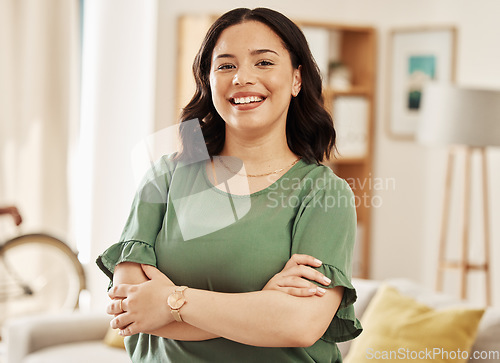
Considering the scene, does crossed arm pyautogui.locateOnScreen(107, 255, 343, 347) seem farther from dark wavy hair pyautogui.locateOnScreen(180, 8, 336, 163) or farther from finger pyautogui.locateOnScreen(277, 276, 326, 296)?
dark wavy hair pyautogui.locateOnScreen(180, 8, 336, 163)

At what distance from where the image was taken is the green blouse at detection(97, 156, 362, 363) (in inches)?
41.4

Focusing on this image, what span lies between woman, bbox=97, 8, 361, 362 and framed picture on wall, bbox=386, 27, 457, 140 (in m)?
2.70

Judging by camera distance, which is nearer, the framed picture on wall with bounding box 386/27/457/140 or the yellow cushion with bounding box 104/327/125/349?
the yellow cushion with bounding box 104/327/125/349

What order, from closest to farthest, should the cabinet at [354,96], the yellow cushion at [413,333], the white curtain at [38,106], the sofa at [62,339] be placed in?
the yellow cushion at [413,333] → the sofa at [62,339] → the white curtain at [38,106] → the cabinet at [354,96]

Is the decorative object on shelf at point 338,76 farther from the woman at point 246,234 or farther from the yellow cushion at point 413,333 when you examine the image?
the woman at point 246,234

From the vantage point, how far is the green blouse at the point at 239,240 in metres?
1.05

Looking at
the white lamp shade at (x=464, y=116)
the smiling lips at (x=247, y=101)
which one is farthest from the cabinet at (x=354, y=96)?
the smiling lips at (x=247, y=101)

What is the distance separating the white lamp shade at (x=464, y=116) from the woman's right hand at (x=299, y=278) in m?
2.06

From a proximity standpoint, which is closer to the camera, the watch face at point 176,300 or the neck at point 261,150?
the watch face at point 176,300

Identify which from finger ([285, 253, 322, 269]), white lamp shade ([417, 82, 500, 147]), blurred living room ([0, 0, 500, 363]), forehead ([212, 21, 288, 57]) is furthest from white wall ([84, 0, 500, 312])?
finger ([285, 253, 322, 269])

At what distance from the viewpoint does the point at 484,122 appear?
9.26 ft

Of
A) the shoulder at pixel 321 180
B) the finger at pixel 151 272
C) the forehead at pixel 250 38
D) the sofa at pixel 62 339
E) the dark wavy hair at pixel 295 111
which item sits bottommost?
the sofa at pixel 62 339

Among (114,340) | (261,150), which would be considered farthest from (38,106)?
(261,150)

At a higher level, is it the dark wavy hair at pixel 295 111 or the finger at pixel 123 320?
the dark wavy hair at pixel 295 111
